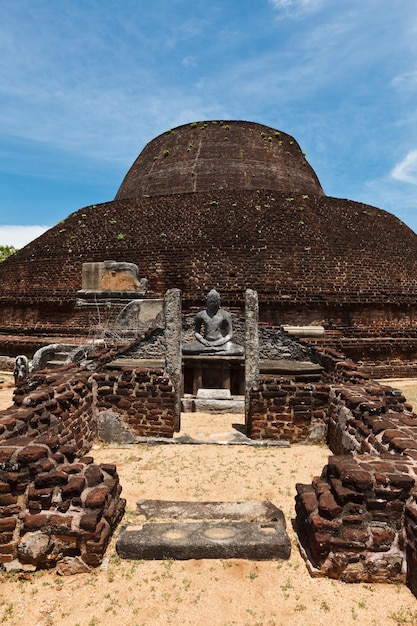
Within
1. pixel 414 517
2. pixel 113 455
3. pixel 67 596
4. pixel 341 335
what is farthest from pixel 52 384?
pixel 341 335

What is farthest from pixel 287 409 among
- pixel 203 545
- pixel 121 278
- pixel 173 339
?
pixel 121 278

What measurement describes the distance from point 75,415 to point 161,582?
2967 millimetres

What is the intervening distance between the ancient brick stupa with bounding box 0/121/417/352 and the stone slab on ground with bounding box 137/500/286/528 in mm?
9002

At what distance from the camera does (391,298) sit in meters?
13.7

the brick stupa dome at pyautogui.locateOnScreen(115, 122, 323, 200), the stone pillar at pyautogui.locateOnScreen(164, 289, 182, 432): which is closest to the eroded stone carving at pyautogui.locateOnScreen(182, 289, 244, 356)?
the stone pillar at pyautogui.locateOnScreen(164, 289, 182, 432)

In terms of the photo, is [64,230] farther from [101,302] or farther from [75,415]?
[75,415]

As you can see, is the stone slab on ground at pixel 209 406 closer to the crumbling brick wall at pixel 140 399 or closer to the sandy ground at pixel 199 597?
the crumbling brick wall at pixel 140 399

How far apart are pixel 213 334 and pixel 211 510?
5.04m

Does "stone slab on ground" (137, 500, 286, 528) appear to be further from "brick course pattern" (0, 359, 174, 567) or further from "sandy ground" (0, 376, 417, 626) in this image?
"brick course pattern" (0, 359, 174, 567)

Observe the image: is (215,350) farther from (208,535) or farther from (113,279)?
(113,279)

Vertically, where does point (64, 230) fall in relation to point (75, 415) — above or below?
above

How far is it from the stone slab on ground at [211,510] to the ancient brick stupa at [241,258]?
9.00 meters

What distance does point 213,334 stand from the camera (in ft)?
28.6

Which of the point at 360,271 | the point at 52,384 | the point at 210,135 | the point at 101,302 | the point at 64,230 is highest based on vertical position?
the point at 210,135
